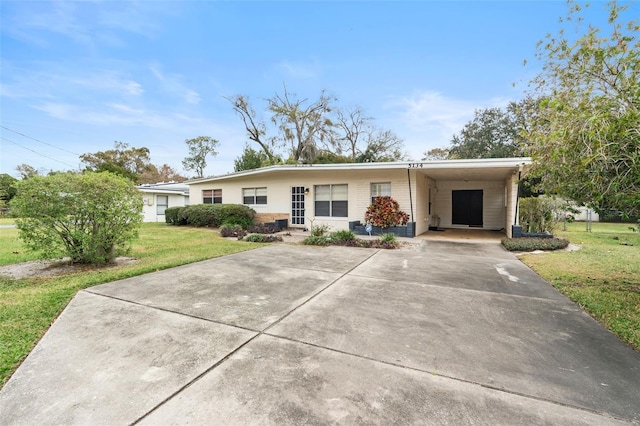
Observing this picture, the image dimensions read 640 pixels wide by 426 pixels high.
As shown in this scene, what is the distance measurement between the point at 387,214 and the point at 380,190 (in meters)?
1.23

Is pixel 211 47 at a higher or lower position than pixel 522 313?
higher

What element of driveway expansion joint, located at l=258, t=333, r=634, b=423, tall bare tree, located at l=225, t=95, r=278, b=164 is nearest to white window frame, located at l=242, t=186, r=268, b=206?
driveway expansion joint, located at l=258, t=333, r=634, b=423

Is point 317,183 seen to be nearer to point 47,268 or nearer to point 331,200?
point 331,200

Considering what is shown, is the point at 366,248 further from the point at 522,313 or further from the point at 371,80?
the point at 371,80

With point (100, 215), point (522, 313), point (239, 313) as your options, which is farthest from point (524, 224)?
point (100, 215)

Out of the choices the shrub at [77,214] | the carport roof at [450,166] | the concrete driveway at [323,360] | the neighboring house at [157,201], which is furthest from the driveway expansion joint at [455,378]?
the neighboring house at [157,201]

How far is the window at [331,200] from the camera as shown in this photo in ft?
39.2

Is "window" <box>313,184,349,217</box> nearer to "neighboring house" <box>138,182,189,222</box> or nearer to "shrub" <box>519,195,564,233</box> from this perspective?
"shrub" <box>519,195,564,233</box>

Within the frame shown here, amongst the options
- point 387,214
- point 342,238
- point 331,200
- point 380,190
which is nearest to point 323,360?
point 342,238

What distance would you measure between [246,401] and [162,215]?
20.8 m

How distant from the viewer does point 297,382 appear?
1974mm

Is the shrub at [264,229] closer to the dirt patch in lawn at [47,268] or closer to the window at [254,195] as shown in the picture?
the window at [254,195]

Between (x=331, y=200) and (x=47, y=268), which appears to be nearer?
(x=47, y=268)

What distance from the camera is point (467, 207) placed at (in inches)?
560
